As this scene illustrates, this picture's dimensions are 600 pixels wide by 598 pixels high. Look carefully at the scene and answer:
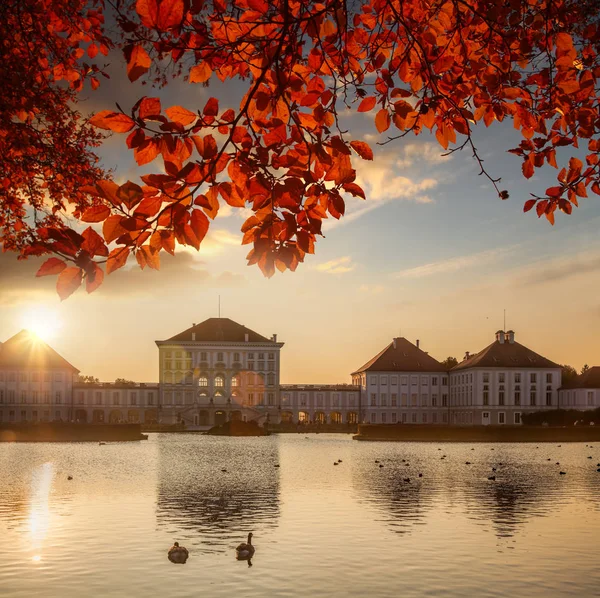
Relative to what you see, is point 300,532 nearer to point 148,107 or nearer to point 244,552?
point 244,552

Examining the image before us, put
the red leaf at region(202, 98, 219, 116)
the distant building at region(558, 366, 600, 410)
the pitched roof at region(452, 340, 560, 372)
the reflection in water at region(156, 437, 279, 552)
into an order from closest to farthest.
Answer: the red leaf at region(202, 98, 219, 116), the reflection in water at region(156, 437, 279, 552), the distant building at region(558, 366, 600, 410), the pitched roof at region(452, 340, 560, 372)

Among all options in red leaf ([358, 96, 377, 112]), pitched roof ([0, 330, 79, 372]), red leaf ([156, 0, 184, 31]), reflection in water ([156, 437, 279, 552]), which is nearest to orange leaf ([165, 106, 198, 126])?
red leaf ([156, 0, 184, 31])

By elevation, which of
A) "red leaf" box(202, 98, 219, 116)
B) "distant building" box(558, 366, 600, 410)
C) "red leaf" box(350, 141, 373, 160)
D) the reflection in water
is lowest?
the reflection in water

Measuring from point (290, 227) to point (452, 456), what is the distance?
141 feet

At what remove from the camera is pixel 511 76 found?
7434 mm

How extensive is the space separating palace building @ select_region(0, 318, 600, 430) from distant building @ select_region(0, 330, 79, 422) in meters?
0.13

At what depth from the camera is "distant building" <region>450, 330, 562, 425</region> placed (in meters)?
104

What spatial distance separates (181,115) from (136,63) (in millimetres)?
381

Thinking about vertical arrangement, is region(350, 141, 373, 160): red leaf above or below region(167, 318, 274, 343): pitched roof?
below

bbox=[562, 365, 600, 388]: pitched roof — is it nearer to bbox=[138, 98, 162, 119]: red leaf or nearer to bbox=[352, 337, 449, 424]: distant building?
bbox=[352, 337, 449, 424]: distant building

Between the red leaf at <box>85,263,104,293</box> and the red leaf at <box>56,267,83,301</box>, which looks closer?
the red leaf at <box>56,267,83,301</box>

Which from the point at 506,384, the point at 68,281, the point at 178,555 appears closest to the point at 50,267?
the point at 68,281

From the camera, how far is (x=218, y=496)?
24.3 meters

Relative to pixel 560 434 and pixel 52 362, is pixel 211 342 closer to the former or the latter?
pixel 52 362
